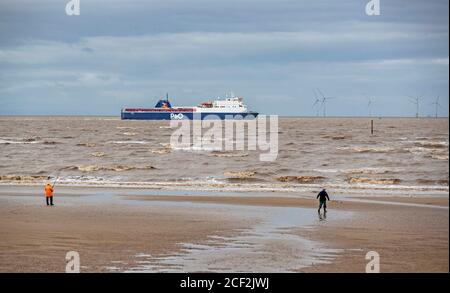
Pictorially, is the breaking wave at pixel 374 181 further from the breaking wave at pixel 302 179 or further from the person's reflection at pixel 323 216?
the person's reflection at pixel 323 216

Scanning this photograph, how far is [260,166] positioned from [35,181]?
61.6 feet

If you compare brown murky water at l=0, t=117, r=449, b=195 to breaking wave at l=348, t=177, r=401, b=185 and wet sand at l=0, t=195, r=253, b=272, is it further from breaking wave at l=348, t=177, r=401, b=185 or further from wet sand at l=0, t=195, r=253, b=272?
wet sand at l=0, t=195, r=253, b=272

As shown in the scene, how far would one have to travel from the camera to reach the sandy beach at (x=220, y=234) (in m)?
18.6

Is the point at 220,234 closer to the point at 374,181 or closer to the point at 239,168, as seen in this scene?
the point at 374,181

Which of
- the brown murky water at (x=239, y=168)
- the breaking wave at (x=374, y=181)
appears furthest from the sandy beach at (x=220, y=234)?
the breaking wave at (x=374, y=181)

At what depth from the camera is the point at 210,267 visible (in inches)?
709

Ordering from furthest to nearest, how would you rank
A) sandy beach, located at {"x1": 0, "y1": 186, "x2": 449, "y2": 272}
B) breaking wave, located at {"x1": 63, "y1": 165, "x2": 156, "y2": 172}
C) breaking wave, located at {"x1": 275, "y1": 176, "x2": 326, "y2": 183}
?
1. breaking wave, located at {"x1": 63, "y1": 165, "x2": 156, "y2": 172}
2. breaking wave, located at {"x1": 275, "y1": 176, "x2": 326, "y2": 183}
3. sandy beach, located at {"x1": 0, "y1": 186, "x2": 449, "y2": 272}

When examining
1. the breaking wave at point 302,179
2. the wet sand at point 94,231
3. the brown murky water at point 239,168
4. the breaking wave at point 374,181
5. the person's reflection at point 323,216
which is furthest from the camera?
the breaking wave at point 302,179

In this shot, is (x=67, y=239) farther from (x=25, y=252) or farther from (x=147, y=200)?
(x=147, y=200)

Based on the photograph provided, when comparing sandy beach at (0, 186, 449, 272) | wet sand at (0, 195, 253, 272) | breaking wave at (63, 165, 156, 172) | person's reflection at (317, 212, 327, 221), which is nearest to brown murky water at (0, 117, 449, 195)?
breaking wave at (63, 165, 156, 172)

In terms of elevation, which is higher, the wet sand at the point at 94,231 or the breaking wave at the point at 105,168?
the wet sand at the point at 94,231

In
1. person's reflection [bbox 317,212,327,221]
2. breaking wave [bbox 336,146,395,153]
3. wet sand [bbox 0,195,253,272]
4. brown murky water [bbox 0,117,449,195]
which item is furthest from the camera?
breaking wave [bbox 336,146,395,153]

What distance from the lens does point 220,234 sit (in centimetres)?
2375

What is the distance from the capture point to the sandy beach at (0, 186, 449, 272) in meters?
18.6
